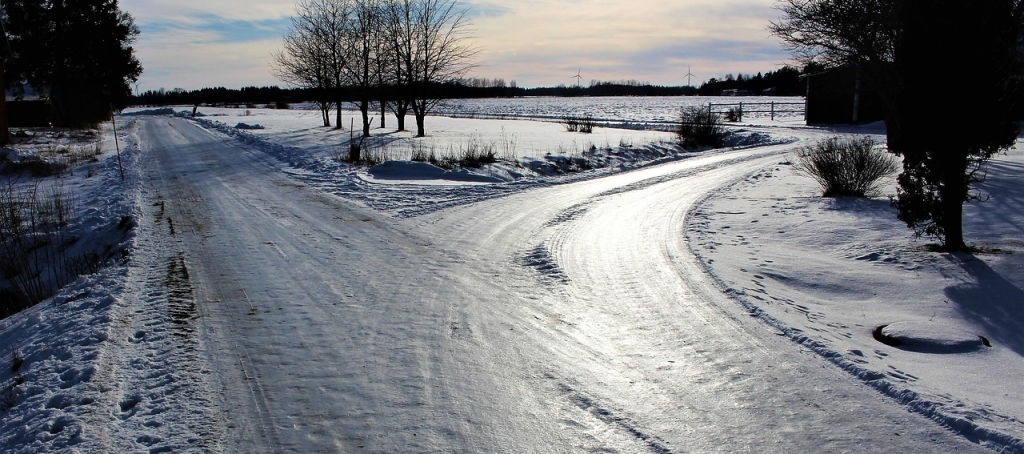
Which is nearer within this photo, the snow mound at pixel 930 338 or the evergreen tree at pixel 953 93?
the snow mound at pixel 930 338

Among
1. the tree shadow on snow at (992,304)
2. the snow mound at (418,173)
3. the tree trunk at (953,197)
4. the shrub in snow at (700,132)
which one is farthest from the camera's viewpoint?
the shrub in snow at (700,132)

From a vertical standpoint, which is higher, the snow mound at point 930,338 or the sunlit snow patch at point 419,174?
the sunlit snow patch at point 419,174

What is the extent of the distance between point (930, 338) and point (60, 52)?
4870 centimetres

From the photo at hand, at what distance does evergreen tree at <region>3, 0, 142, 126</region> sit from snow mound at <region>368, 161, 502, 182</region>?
1235 inches

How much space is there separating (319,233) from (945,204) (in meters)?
7.59

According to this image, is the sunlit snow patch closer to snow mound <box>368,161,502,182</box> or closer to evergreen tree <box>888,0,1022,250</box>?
snow mound <box>368,161,502,182</box>

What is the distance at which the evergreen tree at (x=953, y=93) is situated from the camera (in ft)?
21.5

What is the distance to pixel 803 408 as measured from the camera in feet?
12.1

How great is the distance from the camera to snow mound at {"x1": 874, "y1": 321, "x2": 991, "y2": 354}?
4625 mm

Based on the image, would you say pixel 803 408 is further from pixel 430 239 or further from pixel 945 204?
pixel 430 239

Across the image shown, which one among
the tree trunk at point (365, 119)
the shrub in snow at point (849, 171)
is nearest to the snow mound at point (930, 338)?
the shrub in snow at point (849, 171)

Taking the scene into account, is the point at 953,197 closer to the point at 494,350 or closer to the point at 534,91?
the point at 494,350

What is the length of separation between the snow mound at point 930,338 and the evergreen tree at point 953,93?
8.67 feet

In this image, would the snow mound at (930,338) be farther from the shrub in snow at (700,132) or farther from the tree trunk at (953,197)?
the shrub in snow at (700,132)
